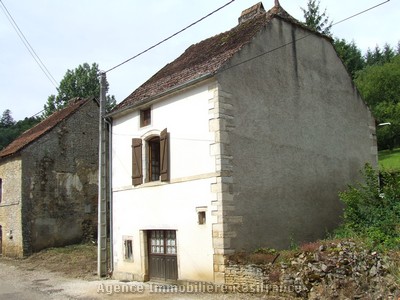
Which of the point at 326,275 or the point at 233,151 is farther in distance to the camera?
the point at 233,151

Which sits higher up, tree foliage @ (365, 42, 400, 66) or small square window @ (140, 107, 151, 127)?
tree foliage @ (365, 42, 400, 66)

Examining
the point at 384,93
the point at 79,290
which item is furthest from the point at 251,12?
the point at 384,93

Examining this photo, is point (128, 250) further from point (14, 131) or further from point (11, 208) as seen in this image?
point (14, 131)

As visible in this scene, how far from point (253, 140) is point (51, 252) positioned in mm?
12741

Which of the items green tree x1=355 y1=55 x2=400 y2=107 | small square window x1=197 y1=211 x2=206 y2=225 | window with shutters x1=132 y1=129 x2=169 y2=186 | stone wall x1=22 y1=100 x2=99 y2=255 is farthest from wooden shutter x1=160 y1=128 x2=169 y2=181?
green tree x1=355 y1=55 x2=400 y2=107

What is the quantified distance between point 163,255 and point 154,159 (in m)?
3.19

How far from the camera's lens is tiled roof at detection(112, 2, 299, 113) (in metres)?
13.3

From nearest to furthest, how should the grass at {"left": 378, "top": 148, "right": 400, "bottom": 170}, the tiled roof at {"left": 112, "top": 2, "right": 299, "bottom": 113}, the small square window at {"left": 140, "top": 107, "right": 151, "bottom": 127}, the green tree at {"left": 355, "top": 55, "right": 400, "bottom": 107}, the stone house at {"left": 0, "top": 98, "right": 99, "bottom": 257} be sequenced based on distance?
the tiled roof at {"left": 112, "top": 2, "right": 299, "bottom": 113}, the small square window at {"left": 140, "top": 107, "right": 151, "bottom": 127}, the stone house at {"left": 0, "top": 98, "right": 99, "bottom": 257}, the grass at {"left": 378, "top": 148, "right": 400, "bottom": 170}, the green tree at {"left": 355, "top": 55, "right": 400, "bottom": 107}

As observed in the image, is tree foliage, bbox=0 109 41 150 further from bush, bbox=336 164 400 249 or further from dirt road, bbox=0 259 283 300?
bush, bbox=336 164 400 249

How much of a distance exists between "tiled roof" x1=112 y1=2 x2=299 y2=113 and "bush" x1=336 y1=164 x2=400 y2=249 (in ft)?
17.8

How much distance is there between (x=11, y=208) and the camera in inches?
870

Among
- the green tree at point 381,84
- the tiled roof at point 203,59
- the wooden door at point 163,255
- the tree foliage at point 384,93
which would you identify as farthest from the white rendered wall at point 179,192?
the green tree at point 381,84

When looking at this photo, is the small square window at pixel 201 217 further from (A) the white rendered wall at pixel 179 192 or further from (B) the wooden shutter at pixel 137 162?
(B) the wooden shutter at pixel 137 162

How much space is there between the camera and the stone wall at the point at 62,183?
70.7 ft
